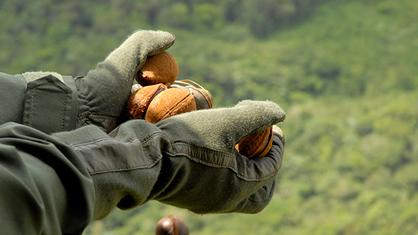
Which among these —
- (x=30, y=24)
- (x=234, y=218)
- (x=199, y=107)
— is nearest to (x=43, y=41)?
(x=30, y=24)

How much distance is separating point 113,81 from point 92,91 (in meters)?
0.04

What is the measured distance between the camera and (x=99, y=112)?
1.37 meters

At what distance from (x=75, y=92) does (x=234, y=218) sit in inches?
992

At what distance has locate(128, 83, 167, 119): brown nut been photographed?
139cm

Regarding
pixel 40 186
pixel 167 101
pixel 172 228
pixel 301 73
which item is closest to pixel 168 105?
pixel 167 101

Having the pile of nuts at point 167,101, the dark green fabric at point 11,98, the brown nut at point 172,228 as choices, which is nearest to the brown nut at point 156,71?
the pile of nuts at point 167,101

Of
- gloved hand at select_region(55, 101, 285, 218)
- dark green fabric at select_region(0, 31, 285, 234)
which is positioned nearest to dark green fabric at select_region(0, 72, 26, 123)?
dark green fabric at select_region(0, 31, 285, 234)

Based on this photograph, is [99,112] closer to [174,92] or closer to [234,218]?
[174,92]

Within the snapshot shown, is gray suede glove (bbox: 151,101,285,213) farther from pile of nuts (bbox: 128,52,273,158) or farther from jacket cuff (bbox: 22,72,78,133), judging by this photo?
jacket cuff (bbox: 22,72,78,133)

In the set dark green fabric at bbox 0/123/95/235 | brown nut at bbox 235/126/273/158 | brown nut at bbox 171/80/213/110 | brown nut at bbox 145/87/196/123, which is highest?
dark green fabric at bbox 0/123/95/235

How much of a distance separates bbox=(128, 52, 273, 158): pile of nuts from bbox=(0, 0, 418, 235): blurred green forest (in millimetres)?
23096

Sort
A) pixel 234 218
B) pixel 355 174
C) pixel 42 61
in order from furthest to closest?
pixel 42 61 → pixel 355 174 → pixel 234 218

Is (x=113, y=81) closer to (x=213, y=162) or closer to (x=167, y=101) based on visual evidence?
(x=167, y=101)

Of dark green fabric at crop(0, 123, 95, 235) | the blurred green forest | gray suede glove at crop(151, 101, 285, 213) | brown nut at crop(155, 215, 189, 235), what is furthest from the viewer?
the blurred green forest
